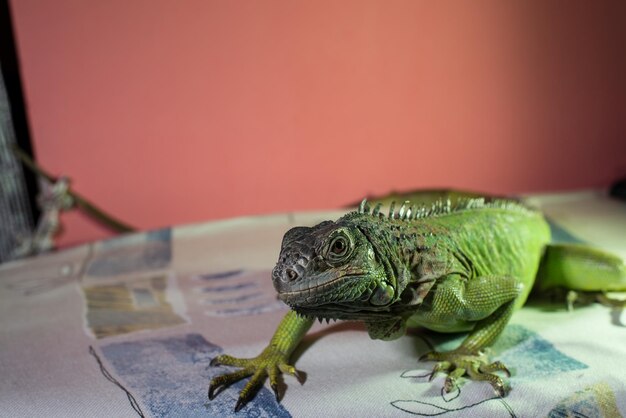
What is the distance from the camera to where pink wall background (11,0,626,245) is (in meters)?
2.86

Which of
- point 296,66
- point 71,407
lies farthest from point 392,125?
point 71,407

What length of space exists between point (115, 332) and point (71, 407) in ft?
1.49

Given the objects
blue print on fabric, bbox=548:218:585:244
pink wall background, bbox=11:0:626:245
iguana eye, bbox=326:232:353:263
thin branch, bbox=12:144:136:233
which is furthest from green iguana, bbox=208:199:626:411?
thin branch, bbox=12:144:136:233

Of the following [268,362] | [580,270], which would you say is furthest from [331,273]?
[580,270]

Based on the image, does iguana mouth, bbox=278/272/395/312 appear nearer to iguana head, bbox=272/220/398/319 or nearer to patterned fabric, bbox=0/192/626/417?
iguana head, bbox=272/220/398/319

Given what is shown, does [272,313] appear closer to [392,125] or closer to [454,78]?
[392,125]

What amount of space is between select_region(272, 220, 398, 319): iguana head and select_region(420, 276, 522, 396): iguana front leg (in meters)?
0.22

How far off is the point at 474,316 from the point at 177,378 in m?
0.77

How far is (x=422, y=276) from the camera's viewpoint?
149 cm

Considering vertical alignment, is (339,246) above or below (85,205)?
above

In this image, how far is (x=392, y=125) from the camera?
316cm

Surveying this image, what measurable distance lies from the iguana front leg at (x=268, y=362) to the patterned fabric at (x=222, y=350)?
0.09ft

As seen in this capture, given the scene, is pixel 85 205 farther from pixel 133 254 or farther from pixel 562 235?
pixel 562 235

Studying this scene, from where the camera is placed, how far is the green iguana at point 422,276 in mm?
1305
